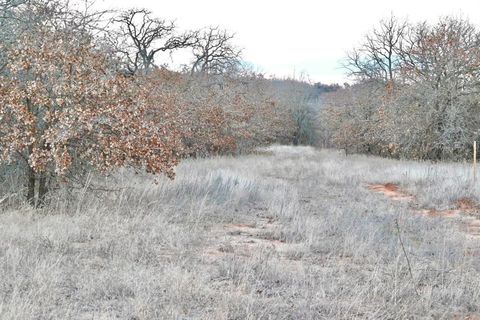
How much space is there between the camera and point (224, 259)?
5.23 m

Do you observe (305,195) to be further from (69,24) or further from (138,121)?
(69,24)

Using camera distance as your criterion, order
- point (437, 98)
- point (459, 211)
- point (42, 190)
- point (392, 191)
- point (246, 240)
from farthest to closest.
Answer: point (437, 98) → point (392, 191) → point (459, 211) → point (42, 190) → point (246, 240)

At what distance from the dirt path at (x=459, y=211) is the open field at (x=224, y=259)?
98 millimetres

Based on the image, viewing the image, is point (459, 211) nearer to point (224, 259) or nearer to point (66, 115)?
point (224, 259)

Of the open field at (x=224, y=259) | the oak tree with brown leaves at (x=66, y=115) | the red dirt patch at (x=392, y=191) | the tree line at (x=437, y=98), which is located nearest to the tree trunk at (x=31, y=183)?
the oak tree with brown leaves at (x=66, y=115)

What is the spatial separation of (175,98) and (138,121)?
43.4 ft

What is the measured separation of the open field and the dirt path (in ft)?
0.32

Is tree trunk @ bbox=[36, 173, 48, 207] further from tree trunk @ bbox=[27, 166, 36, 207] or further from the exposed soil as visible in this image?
the exposed soil

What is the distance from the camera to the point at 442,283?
4.79 m

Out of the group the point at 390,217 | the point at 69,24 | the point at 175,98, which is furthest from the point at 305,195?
the point at 175,98

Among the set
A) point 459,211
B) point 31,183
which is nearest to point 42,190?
point 31,183

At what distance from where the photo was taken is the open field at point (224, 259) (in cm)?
388

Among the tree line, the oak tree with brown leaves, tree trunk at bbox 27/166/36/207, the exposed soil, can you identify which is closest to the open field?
the exposed soil

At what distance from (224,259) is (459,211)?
709 centimetres
